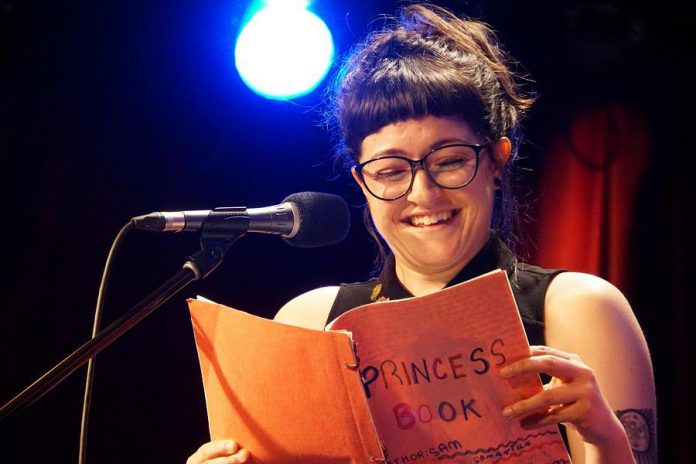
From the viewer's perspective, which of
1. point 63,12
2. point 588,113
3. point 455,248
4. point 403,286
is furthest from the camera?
point 588,113

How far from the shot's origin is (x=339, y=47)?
2420 millimetres

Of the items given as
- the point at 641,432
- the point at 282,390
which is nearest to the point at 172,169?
the point at 282,390

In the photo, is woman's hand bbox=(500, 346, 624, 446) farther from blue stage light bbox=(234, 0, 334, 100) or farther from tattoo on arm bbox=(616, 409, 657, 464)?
blue stage light bbox=(234, 0, 334, 100)

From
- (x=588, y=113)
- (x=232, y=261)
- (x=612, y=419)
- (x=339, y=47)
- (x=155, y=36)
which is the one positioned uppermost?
(x=155, y=36)

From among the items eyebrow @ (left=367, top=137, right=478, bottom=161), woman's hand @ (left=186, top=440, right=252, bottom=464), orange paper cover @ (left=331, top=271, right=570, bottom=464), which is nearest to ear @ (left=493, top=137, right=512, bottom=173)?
eyebrow @ (left=367, top=137, right=478, bottom=161)

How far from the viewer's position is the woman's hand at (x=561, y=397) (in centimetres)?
91

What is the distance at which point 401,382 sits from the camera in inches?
39.6

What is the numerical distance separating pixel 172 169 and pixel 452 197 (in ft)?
4.71

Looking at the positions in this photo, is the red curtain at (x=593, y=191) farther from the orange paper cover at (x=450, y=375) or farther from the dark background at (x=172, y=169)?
the orange paper cover at (x=450, y=375)

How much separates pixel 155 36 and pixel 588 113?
1.64 meters

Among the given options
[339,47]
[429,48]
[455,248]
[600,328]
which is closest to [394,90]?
[429,48]

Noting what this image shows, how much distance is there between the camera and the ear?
153cm

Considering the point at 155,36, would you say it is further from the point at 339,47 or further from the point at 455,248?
the point at 455,248

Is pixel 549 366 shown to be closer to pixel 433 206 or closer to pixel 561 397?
pixel 561 397
